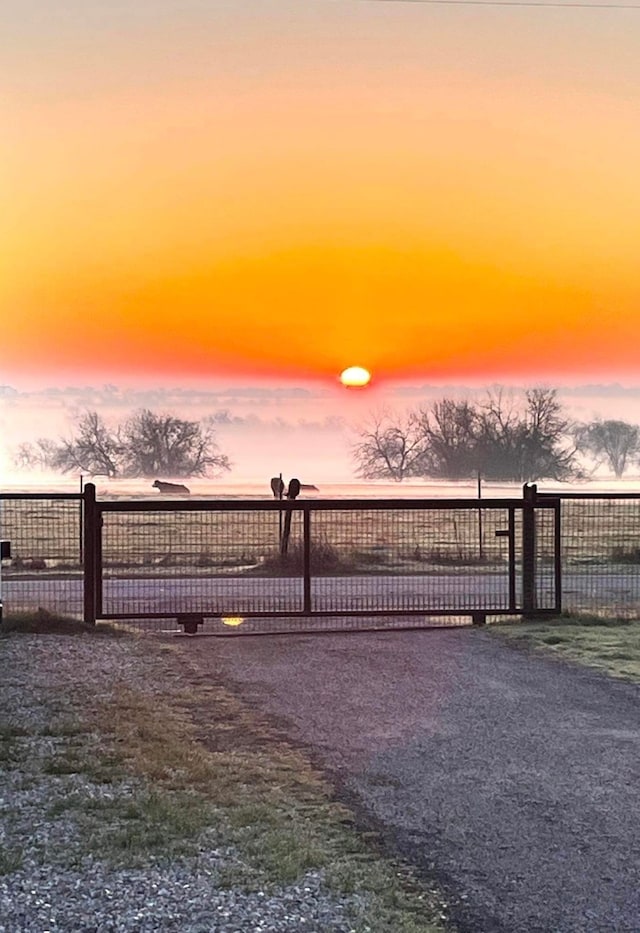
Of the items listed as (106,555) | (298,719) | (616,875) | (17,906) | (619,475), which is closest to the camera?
(17,906)

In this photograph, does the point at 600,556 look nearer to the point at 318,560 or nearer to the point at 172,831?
the point at 318,560

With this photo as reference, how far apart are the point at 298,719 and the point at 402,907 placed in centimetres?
310

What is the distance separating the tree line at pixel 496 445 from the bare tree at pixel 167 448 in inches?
167

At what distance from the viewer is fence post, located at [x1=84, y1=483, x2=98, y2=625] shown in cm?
1055

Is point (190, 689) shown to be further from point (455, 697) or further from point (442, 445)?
point (442, 445)

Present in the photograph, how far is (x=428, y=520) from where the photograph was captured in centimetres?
1333

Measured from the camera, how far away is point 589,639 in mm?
10125

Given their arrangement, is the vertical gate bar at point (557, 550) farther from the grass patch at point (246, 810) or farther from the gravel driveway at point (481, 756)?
the grass patch at point (246, 810)

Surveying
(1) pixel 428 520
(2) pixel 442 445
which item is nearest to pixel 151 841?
(1) pixel 428 520

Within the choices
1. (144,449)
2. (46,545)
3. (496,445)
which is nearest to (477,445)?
(496,445)

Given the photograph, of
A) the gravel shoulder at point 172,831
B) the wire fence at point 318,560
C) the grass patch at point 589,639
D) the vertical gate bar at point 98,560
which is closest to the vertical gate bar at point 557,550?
the wire fence at point 318,560

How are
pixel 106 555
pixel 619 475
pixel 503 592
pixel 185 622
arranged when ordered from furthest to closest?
pixel 619 475, pixel 106 555, pixel 503 592, pixel 185 622

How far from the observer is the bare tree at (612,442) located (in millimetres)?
30781

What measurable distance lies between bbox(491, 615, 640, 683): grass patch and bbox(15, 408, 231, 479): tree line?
1951 centimetres
